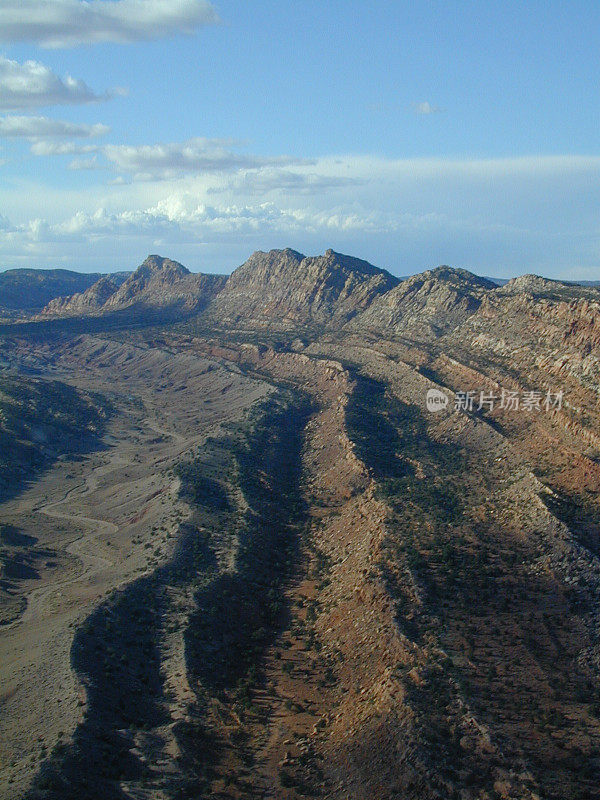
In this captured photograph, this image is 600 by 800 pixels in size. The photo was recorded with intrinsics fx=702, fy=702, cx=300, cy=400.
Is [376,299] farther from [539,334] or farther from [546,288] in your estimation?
[539,334]

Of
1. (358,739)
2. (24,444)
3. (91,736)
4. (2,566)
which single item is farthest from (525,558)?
(24,444)

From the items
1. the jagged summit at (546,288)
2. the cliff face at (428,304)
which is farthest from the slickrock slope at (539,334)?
the cliff face at (428,304)

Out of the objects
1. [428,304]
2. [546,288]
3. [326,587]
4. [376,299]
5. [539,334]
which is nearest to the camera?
[326,587]

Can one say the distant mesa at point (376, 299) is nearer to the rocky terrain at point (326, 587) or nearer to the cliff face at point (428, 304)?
the cliff face at point (428, 304)

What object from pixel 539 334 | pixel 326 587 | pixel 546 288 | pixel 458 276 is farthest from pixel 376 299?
pixel 326 587

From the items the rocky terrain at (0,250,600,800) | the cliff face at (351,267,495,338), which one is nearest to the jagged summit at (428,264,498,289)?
the cliff face at (351,267,495,338)

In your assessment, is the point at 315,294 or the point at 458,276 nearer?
the point at 458,276

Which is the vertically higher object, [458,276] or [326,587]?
[458,276]
